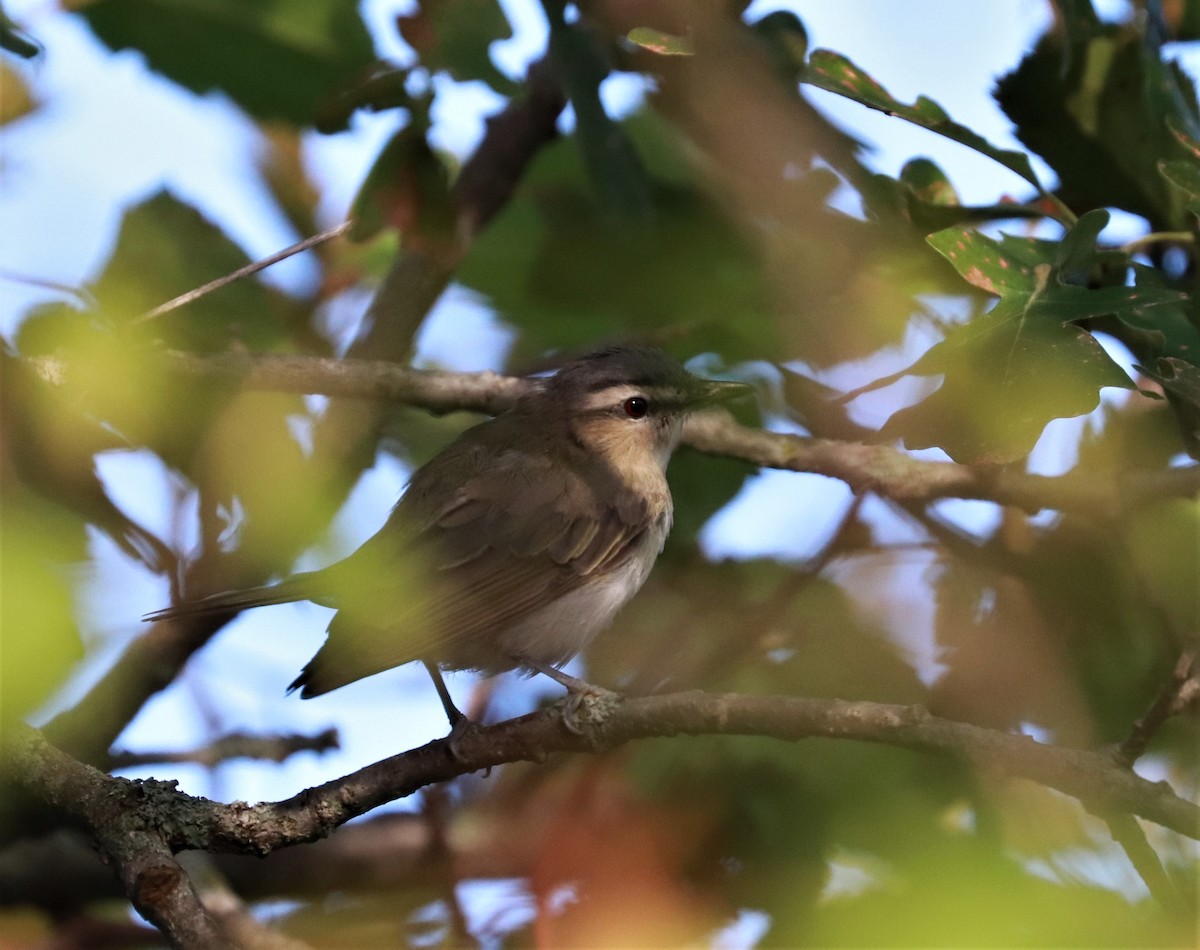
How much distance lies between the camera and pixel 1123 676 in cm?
300

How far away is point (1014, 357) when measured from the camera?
2324 millimetres

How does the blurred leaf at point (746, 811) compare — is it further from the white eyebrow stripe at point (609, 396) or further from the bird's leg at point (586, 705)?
the white eyebrow stripe at point (609, 396)

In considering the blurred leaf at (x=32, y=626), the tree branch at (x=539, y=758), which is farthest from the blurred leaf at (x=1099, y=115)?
the blurred leaf at (x=32, y=626)

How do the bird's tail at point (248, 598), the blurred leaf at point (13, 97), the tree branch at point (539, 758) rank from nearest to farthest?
the tree branch at point (539, 758), the bird's tail at point (248, 598), the blurred leaf at point (13, 97)

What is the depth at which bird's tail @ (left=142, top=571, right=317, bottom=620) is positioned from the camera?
286 cm

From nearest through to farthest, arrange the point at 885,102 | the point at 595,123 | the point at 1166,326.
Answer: the point at 1166,326
the point at 885,102
the point at 595,123

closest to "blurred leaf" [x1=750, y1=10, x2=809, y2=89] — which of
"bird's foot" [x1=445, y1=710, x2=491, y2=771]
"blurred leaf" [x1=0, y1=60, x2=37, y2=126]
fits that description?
"bird's foot" [x1=445, y1=710, x2=491, y2=771]

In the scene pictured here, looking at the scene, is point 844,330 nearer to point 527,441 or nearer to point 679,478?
point 679,478

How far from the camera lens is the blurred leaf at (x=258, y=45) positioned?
12.5 feet

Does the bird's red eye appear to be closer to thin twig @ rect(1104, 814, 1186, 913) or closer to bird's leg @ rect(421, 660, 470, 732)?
bird's leg @ rect(421, 660, 470, 732)

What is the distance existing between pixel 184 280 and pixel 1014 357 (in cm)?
205

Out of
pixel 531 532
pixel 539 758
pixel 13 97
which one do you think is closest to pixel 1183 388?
pixel 539 758

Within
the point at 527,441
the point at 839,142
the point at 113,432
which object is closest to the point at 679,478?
the point at 527,441

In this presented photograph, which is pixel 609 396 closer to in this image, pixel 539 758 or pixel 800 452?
pixel 800 452
